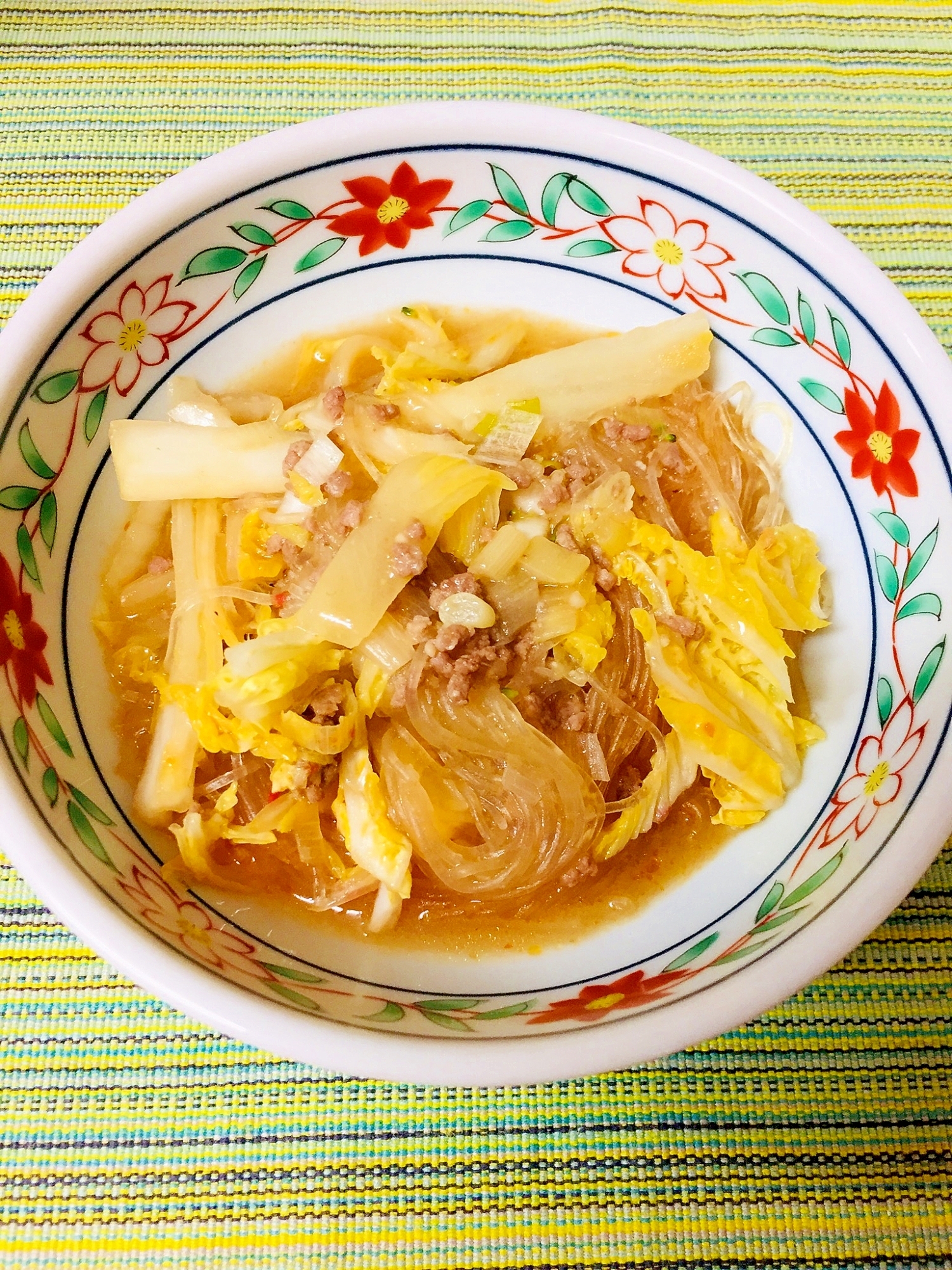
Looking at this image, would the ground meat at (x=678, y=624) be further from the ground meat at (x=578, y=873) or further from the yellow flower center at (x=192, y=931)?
the yellow flower center at (x=192, y=931)

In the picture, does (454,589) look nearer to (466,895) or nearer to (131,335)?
(466,895)

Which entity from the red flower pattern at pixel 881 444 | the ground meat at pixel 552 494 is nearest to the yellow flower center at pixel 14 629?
the ground meat at pixel 552 494

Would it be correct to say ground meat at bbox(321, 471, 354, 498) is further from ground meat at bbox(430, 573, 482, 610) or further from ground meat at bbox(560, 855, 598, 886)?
ground meat at bbox(560, 855, 598, 886)

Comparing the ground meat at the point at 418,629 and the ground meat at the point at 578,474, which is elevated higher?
the ground meat at the point at 578,474

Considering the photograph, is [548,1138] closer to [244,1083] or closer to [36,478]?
[244,1083]

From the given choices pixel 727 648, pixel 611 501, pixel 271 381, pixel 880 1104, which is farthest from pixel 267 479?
pixel 880 1104

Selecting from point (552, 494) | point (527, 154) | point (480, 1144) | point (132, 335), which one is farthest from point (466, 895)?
point (527, 154)
